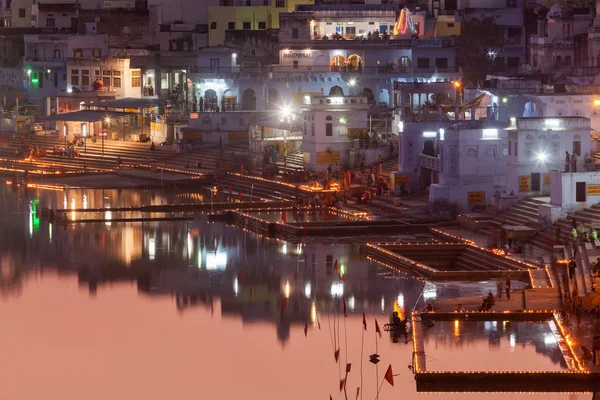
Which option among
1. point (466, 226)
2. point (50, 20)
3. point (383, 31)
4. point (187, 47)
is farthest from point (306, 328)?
point (50, 20)

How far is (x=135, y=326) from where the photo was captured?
40531 millimetres

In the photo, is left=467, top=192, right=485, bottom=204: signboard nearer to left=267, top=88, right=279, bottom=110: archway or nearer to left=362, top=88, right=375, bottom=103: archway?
left=362, top=88, right=375, bottom=103: archway

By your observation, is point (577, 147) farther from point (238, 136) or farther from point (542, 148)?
point (238, 136)

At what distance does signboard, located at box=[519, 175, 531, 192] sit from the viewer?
52906 mm

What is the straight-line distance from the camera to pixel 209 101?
81.2m

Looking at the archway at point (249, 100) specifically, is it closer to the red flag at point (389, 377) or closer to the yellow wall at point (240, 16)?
the yellow wall at point (240, 16)

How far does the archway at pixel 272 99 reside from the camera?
3164 inches

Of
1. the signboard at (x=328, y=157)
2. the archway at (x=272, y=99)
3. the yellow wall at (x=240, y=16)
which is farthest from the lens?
the yellow wall at (x=240, y=16)

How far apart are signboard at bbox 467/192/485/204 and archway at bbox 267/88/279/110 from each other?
26.5 meters

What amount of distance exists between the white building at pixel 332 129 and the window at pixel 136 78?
23.7 meters

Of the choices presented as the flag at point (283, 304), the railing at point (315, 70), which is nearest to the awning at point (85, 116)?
the railing at point (315, 70)

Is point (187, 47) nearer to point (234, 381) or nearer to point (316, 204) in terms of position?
point (316, 204)

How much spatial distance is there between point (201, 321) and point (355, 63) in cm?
4126

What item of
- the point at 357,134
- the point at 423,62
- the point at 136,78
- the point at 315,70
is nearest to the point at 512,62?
the point at 423,62
